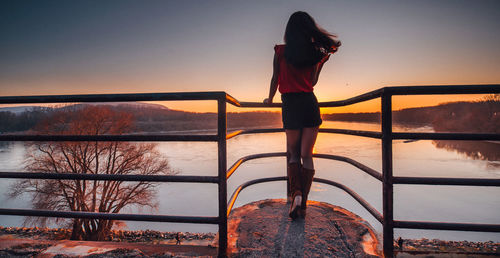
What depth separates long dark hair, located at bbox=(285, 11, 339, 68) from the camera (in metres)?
1.63

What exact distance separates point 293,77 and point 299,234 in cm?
112

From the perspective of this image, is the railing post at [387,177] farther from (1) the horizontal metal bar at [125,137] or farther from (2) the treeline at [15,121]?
(2) the treeline at [15,121]

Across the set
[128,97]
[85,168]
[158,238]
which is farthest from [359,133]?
[158,238]

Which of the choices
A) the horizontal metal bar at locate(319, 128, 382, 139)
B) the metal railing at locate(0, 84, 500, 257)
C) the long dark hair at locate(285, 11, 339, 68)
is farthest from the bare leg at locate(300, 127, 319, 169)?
the long dark hair at locate(285, 11, 339, 68)

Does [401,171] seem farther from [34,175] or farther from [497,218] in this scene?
[34,175]

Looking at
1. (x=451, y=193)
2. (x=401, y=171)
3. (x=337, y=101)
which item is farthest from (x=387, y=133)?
(x=451, y=193)

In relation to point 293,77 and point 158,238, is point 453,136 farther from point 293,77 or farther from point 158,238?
point 158,238

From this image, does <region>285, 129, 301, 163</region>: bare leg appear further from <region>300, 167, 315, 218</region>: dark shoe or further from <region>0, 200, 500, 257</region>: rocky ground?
<region>0, 200, 500, 257</region>: rocky ground

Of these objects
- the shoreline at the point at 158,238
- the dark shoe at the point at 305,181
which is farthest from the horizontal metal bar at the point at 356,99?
the shoreline at the point at 158,238

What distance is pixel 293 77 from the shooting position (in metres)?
1.73

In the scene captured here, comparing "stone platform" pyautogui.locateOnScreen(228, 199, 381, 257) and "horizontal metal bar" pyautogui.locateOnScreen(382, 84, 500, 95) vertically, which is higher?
"horizontal metal bar" pyautogui.locateOnScreen(382, 84, 500, 95)

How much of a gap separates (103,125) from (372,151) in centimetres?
5428

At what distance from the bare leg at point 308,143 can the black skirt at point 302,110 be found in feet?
0.16

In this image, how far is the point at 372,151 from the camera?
176 feet
